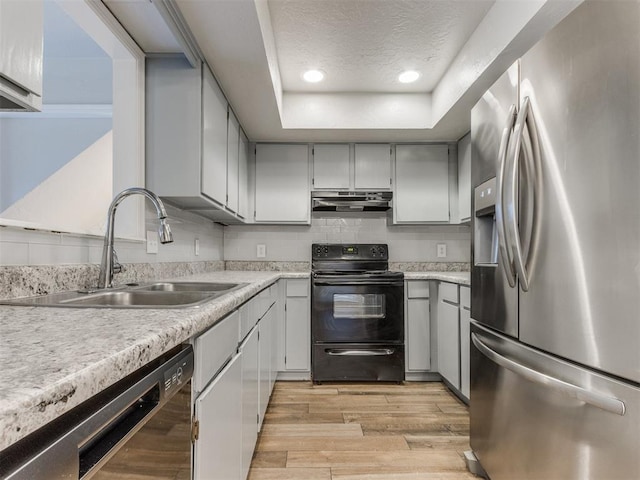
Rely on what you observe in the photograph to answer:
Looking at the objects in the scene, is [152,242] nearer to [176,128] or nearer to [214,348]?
[176,128]

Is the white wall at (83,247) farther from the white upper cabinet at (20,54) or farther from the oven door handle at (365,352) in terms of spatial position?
the oven door handle at (365,352)

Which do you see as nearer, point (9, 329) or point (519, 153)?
point (9, 329)

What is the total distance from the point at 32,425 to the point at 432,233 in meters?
3.30

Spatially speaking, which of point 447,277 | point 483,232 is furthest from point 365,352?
point 483,232

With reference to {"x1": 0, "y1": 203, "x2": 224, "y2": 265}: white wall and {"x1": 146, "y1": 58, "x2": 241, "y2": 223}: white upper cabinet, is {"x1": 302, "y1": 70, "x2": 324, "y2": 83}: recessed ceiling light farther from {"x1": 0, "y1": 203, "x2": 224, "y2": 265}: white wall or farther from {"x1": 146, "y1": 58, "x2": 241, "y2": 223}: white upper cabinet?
{"x1": 0, "y1": 203, "x2": 224, "y2": 265}: white wall

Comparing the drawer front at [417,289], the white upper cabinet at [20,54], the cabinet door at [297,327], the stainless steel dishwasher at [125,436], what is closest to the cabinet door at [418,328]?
the drawer front at [417,289]

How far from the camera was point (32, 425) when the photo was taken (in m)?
0.33

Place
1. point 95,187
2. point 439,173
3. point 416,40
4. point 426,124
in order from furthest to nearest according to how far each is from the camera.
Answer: point 439,173
point 426,124
point 416,40
point 95,187

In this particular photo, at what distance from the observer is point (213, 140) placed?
200 centimetres

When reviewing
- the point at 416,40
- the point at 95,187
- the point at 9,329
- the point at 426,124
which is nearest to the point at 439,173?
the point at 426,124

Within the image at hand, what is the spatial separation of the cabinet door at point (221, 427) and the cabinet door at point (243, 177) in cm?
174

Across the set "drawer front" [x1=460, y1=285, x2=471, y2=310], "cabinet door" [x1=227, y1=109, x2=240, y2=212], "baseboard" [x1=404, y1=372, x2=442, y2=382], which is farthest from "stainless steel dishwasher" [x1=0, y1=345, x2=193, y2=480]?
"baseboard" [x1=404, y1=372, x2=442, y2=382]

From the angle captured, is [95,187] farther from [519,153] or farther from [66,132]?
[519,153]

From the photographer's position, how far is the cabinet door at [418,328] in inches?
109
